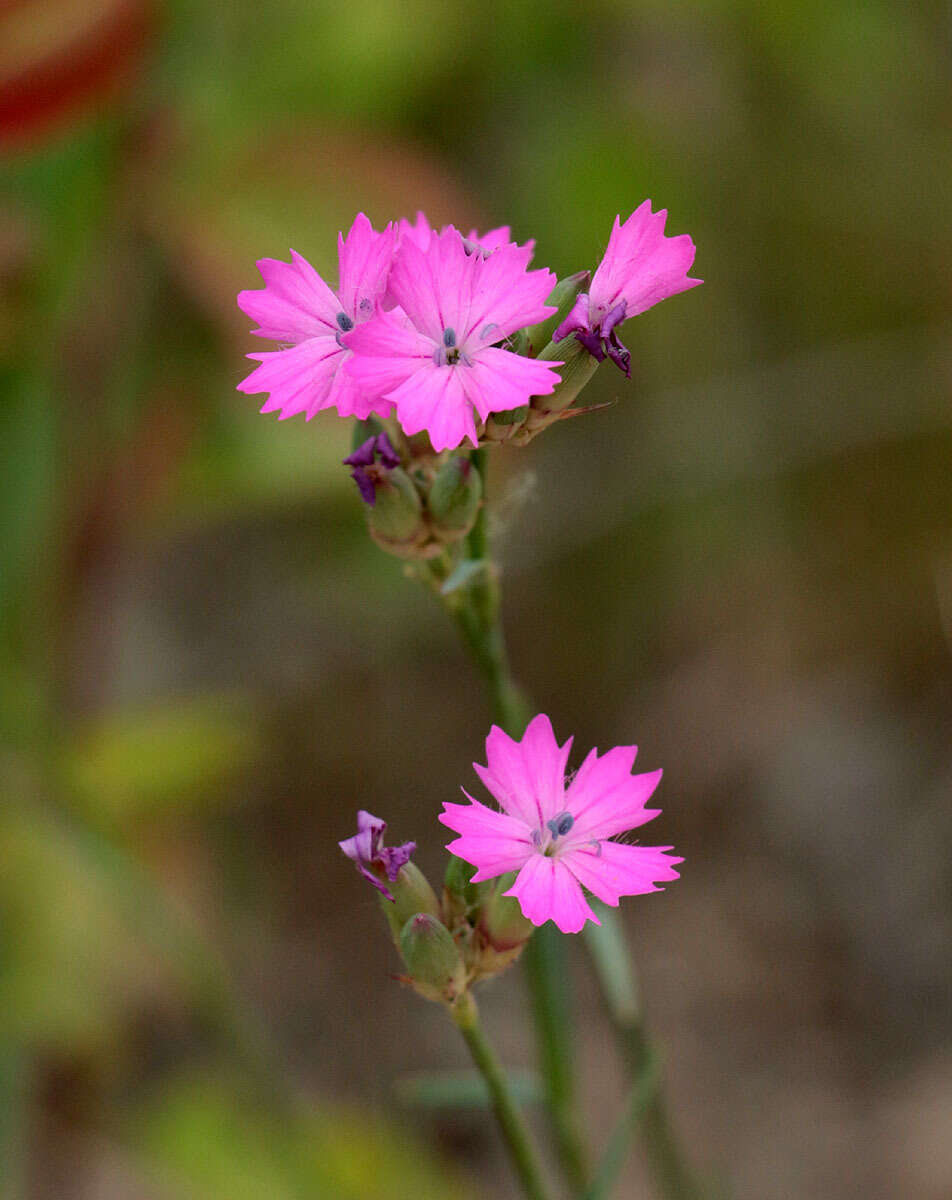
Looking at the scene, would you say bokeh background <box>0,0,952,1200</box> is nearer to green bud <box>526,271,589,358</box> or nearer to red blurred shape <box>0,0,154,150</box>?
red blurred shape <box>0,0,154,150</box>

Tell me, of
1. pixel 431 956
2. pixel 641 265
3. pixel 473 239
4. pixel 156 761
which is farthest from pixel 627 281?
pixel 156 761

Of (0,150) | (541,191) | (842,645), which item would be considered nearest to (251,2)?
(541,191)

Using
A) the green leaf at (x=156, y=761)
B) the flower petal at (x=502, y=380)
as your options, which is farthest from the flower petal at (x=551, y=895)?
the green leaf at (x=156, y=761)

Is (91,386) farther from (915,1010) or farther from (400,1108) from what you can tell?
(915,1010)

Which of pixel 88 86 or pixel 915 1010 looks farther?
pixel 915 1010

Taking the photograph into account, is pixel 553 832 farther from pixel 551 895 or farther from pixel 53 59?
pixel 53 59

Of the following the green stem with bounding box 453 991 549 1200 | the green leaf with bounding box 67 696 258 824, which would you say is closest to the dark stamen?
the green stem with bounding box 453 991 549 1200
